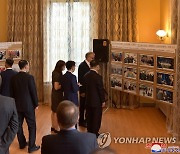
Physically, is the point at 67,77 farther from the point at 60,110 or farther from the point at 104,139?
the point at 60,110

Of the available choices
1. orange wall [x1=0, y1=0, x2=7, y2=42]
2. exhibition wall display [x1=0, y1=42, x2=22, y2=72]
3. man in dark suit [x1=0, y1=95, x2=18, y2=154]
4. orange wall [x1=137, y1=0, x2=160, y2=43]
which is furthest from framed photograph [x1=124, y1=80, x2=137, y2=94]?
man in dark suit [x1=0, y1=95, x2=18, y2=154]

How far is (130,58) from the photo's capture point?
8.09 meters

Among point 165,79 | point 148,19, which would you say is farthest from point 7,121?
point 148,19

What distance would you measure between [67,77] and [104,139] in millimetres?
1463

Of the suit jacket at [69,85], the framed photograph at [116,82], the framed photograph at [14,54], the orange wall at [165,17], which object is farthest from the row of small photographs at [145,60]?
the framed photograph at [14,54]

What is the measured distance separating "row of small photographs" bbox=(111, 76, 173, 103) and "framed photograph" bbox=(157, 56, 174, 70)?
0.48 meters

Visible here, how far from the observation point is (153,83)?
7184mm

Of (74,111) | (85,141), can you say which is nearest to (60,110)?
(74,111)

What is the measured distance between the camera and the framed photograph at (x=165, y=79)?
6516mm

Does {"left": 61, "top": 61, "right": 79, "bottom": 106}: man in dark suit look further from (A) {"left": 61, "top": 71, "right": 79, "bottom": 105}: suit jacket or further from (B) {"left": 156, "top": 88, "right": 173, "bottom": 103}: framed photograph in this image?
(B) {"left": 156, "top": 88, "right": 173, "bottom": 103}: framed photograph

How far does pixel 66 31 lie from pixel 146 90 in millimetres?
3200

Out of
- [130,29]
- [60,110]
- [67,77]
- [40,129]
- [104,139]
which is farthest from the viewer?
[130,29]

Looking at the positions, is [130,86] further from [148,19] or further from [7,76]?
[7,76]

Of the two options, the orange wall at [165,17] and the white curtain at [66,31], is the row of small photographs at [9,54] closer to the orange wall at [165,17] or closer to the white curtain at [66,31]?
the white curtain at [66,31]
